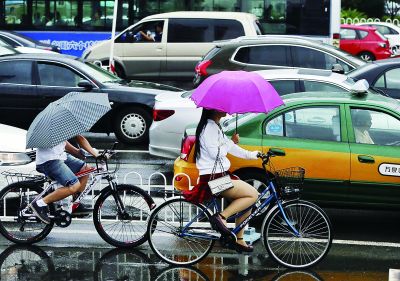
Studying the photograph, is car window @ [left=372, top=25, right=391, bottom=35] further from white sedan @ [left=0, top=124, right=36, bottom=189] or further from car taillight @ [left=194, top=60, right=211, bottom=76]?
white sedan @ [left=0, top=124, right=36, bottom=189]

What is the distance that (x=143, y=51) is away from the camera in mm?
24844

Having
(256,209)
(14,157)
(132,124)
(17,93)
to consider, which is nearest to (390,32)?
(132,124)

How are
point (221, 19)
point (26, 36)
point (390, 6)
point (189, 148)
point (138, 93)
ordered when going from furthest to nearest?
point (390, 6)
point (26, 36)
point (221, 19)
point (138, 93)
point (189, 148)

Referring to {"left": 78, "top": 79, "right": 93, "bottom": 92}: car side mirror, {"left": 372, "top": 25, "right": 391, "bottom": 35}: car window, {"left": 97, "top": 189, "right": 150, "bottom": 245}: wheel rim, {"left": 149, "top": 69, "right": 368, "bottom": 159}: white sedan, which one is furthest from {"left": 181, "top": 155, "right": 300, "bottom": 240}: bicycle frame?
{"left": 372, "top": 25, "right": 391, "bottom": 35}: car window

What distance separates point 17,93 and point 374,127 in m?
7.54

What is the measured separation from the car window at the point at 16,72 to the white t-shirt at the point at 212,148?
26.2 feet

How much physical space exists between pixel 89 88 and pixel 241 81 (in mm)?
6767

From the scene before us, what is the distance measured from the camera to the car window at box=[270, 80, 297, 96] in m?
13.5

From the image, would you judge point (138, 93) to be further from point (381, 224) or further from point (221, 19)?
point (221, 19)

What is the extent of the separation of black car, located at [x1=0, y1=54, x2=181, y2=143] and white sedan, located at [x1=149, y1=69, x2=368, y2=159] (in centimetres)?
252

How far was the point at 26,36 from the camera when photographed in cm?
2730

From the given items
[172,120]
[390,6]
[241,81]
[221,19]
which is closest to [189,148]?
[241,81]

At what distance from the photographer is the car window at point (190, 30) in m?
24.9

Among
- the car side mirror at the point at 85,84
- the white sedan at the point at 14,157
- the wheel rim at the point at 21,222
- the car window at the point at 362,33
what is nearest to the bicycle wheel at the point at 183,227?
the wheel rim at the point at 21,222
